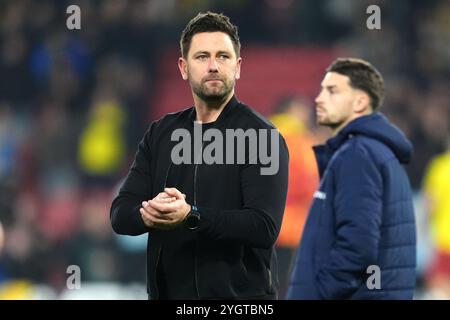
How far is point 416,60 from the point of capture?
38.6 ft

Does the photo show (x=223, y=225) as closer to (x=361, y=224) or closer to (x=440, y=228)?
(x=361, y=224)

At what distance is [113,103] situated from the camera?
38.6 ft

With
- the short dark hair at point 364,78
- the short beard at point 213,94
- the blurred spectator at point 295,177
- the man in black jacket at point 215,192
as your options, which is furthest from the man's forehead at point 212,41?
the blurred spectator at point 295,177

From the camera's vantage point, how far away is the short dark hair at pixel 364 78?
506 cm

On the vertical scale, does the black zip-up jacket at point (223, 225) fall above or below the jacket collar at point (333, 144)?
below

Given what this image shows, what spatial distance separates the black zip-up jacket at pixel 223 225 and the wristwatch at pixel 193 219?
1 cm

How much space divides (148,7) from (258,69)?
1.86 metres

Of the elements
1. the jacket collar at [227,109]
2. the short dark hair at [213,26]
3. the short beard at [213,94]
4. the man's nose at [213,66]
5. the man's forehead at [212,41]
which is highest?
the short dark hair at [213,26]

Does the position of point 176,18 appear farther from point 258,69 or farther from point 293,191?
point 293,191

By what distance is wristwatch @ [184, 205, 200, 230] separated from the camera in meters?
3.58

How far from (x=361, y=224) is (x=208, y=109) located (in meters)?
1.01

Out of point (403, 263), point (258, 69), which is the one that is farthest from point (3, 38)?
point (403, 263)

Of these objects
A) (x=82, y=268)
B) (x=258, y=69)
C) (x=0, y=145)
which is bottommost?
(x=82, y=268)

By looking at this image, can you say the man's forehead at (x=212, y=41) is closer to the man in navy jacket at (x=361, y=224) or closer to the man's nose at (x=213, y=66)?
the man's nose at (x=213, y=66)
